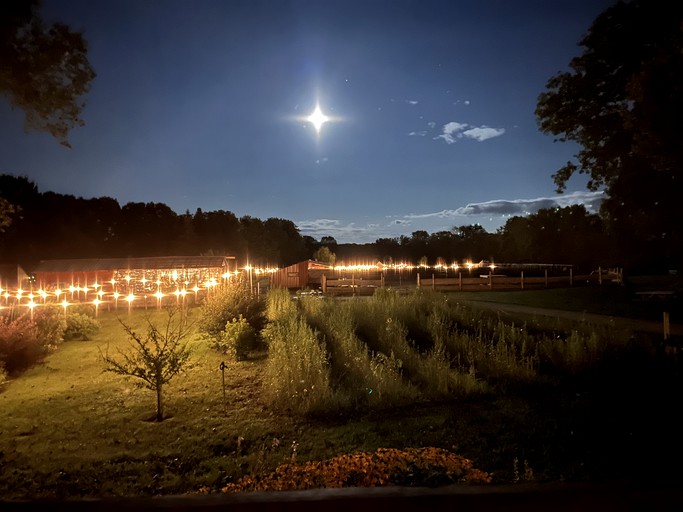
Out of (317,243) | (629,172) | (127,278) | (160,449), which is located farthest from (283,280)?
(317,243)

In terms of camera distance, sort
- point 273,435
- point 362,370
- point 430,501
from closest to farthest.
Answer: point 430,501, point 273,435, point 362,370

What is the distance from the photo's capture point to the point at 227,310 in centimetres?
1137

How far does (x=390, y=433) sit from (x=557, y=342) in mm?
4856

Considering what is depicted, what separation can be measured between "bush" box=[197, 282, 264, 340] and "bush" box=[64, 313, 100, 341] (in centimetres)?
375

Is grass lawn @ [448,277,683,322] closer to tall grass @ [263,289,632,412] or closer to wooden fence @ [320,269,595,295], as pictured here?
wooden fence @ [320,269,595,295]

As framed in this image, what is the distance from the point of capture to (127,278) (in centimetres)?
2470

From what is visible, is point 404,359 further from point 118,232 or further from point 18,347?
point 118,232

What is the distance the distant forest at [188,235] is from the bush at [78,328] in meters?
22.4

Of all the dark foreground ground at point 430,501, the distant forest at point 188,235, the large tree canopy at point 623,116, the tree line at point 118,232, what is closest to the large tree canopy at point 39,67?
the dark foreground ground at point 430,501

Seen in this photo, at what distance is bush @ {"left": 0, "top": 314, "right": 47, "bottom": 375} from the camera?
30.9ft

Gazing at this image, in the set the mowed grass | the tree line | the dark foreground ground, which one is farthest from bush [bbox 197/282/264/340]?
the tree line

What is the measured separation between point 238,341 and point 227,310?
1949 millimetres

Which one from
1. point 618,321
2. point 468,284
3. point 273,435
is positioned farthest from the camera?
point 468,284

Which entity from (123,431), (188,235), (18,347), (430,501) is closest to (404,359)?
(123,431)
